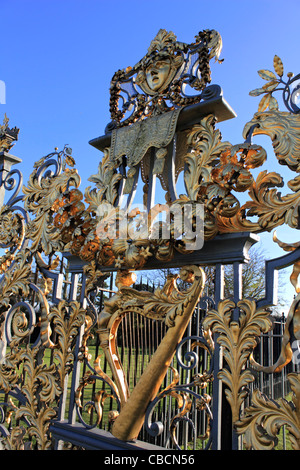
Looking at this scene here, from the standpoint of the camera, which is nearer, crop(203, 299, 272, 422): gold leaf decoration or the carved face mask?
crop(203, 299, 272, 422): gold leaf decoration

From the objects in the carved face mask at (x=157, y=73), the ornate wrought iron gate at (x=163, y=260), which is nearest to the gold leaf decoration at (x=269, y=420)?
the ornate wrought iron gate at (x=163, y=260)

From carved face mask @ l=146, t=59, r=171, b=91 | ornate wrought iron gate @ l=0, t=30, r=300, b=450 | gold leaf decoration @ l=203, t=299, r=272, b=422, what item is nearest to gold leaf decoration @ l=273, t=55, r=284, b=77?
ornate wrought iron gate @ l=0, t=30, r=300, b=450

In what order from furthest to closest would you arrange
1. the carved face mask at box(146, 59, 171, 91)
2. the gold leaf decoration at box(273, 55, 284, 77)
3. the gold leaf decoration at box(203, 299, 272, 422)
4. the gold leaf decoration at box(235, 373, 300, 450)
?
1. the carved face mask at box(146, 59, 171, 91)
2. the gold leaf decoration at box(273, 55, 284, 77)
3. the gold leaf decoration at box(203, 299, 272, 422)
4. the gold leaf decoration at box(235, 373, 300, 450)

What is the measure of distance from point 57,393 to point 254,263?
26.8 feet

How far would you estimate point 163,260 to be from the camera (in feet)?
7.29

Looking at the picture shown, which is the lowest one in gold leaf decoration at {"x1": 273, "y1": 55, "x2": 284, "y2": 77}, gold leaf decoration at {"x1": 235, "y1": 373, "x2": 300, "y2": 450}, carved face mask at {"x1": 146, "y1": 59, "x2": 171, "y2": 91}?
gold leaf decoration at {"x1": 235, "y1": 373, "x2": 300, "y2": 450}

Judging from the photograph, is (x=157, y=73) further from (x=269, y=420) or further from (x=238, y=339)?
(x=269, y=420)

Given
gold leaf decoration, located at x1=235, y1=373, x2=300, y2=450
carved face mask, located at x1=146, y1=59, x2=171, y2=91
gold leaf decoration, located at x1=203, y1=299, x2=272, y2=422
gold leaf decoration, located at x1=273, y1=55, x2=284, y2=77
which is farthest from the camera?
carved face mask, located at x1=146, y1=59, x2=171, y2=91

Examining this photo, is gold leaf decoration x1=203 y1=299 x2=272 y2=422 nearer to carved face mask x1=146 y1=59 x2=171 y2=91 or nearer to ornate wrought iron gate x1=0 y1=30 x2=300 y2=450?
ornate wrought iron gate x1=0 y1=30 x2=300 y2=450

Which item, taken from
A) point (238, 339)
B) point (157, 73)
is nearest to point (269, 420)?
point (238, 339)

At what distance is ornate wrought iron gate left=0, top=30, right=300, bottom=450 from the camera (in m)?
1.84
